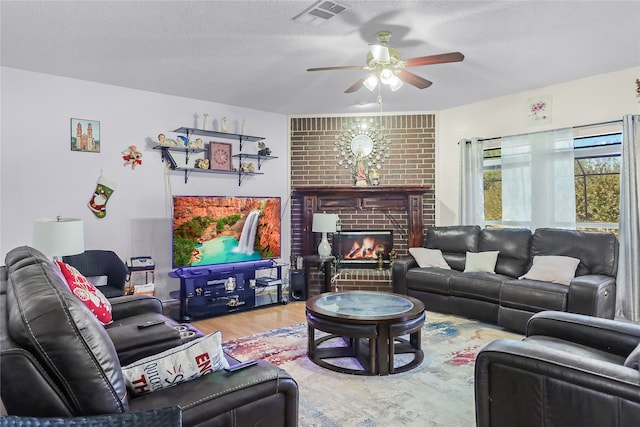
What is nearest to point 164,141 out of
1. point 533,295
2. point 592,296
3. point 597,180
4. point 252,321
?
point 252,321

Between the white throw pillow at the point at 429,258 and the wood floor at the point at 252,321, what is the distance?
4.80ft

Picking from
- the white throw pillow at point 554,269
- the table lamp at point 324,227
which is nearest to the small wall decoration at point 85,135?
the table lamp at point 324,227

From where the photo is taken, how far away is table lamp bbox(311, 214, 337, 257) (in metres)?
5.04

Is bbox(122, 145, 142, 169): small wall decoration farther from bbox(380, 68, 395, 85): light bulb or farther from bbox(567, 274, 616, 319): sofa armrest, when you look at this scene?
bbox(567, 274, 616, 319): sofa armrest

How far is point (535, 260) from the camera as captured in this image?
12.9ft

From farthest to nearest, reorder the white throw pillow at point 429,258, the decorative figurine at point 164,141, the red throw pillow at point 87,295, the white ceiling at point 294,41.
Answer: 1. the white throw pillow at point 429,258
2. the decorative figurine at point 164,141
3. the white ceiling at point 294,41
4. the red throw pillow at point 87,295

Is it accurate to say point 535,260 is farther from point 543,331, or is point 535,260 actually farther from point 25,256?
point 25,256

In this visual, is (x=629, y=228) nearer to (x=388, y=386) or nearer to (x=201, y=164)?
(x=388, y=386)

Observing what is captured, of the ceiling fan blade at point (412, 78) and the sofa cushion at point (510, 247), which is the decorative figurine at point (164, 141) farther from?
the sofa cushion at point (510, 247)

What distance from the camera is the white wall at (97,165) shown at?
372 cm

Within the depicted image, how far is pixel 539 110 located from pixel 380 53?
274 cm

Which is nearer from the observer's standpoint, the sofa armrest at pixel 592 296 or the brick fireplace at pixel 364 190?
the sofa armrest at pixel 592 296

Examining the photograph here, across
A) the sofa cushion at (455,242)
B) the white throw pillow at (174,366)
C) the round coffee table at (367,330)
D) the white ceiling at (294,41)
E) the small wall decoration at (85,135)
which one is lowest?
the round coffee table at (367,330)

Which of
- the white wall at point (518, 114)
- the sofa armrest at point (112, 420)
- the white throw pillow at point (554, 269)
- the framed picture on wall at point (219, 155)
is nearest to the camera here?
the sofa armrest at point (112, 420)
